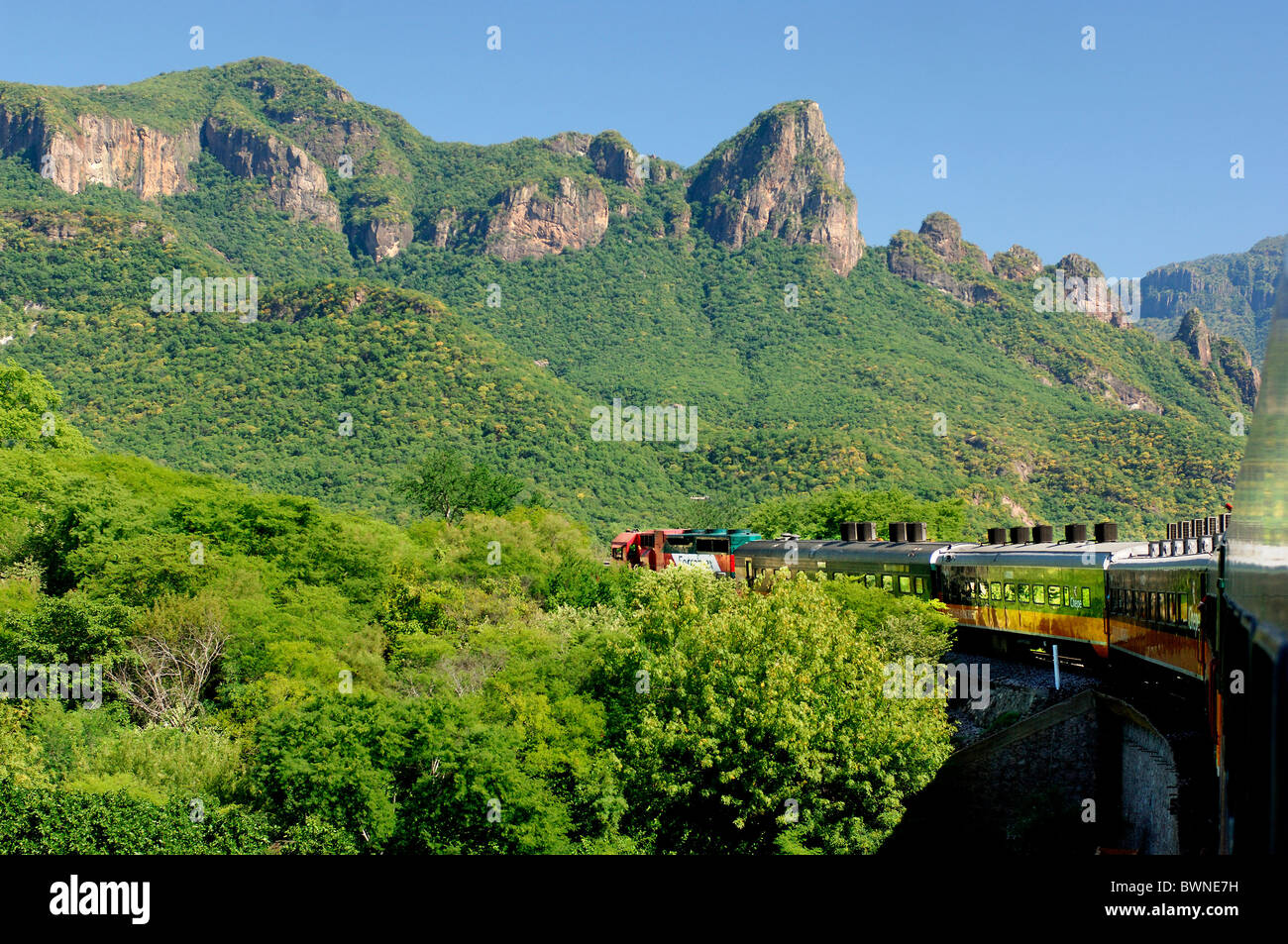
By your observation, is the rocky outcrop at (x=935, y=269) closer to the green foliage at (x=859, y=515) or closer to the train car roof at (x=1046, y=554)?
the green foliage at (x=859, y=515)

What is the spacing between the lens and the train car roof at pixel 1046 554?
27734 millimetres

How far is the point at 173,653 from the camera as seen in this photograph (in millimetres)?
37094

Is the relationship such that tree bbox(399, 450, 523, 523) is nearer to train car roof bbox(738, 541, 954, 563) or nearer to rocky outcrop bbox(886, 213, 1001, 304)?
train car roof bbox(738, 541, 954, 563)

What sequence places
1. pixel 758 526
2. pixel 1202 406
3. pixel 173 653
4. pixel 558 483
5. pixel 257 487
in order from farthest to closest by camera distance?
pixel 1202 406
pixel 558 483
pixel 257 487
pixel 758 526
pixel 173 653

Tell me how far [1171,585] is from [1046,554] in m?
10.5

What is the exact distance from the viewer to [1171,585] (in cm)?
1992
